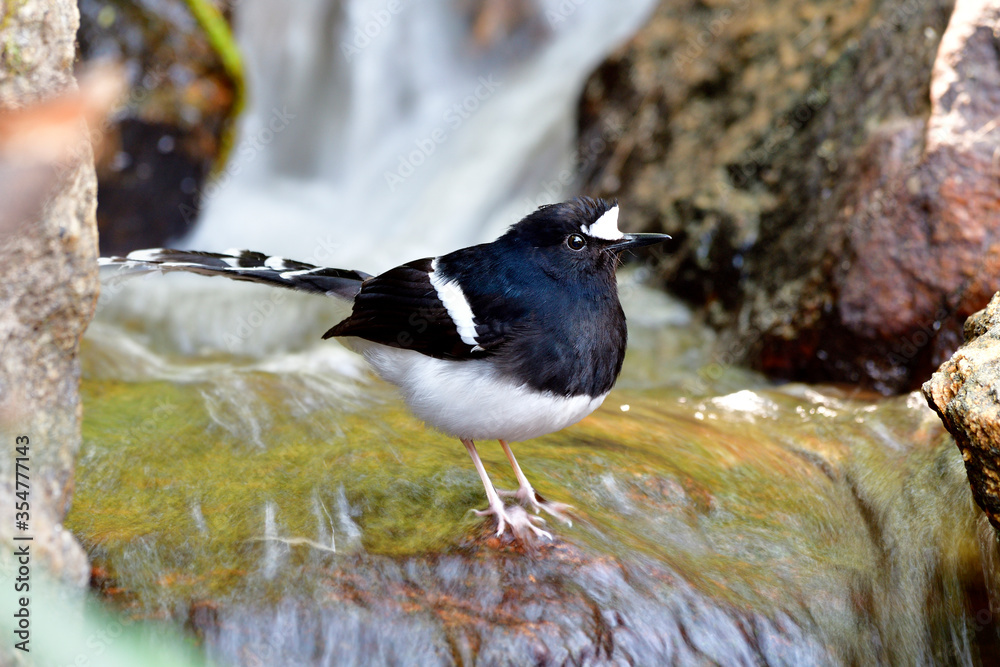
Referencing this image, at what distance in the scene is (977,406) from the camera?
249cm

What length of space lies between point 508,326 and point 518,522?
671 millimetres

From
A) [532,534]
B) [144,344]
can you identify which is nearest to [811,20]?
[532,534]

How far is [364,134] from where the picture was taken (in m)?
8.91

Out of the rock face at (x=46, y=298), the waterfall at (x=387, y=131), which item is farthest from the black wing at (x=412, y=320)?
the waterfall at (x=387, y=131)

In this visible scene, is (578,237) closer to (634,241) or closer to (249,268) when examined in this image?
(634,241)

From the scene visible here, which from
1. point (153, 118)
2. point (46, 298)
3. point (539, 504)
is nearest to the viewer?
point (46, 298)

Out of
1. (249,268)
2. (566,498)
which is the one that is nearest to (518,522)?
(566,498)

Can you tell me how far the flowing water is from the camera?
8.18 ft

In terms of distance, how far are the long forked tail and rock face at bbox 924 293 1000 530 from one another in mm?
2195

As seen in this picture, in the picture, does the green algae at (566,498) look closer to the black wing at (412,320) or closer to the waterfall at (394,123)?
the black wing at (412,320)

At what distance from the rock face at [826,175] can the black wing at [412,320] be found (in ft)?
9.17

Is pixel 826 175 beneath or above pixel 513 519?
above

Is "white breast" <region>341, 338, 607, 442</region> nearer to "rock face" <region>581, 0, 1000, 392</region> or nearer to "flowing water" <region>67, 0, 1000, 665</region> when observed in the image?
"flowing water" <region>67, 0, 1000, 665</region>

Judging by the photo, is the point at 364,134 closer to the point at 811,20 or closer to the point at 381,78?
the point at 381,78
